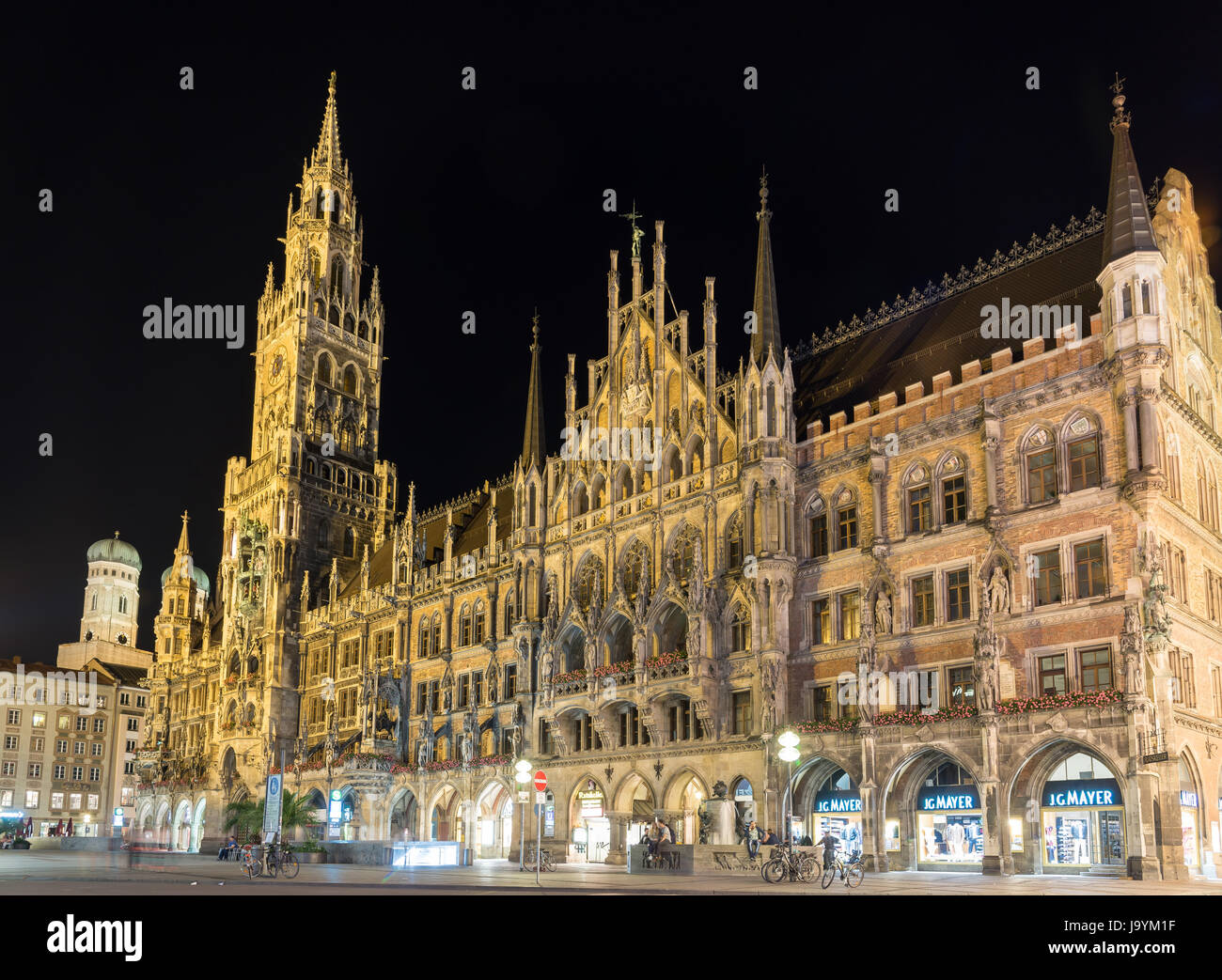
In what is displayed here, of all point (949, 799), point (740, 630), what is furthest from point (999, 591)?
point (740, 630)

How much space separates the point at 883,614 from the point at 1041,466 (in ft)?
24.4

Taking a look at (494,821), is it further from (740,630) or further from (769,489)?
(769,489)

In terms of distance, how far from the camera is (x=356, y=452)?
292 ft

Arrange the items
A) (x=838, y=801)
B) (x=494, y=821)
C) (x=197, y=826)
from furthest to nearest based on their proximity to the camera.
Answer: (x=197, y=826) → (x=494, y=821) → (x=838, y=801)

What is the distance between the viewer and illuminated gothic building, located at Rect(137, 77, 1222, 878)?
121ft

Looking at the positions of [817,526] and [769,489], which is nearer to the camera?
[769,489]

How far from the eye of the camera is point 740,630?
47562mm

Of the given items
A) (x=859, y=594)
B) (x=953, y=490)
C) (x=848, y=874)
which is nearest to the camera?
(x=848, y=874)

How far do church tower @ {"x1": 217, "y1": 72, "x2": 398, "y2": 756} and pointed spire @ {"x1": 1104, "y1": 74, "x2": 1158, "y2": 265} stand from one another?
54796mm

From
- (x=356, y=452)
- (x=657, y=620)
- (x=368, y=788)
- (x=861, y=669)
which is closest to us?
(x=861, y=669)

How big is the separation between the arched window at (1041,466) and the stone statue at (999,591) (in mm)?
2673
